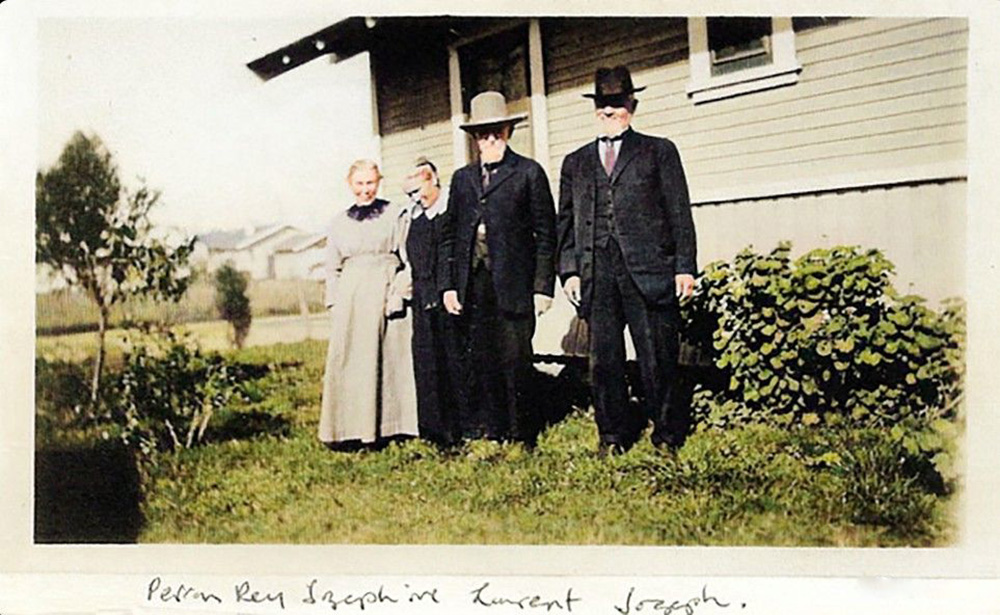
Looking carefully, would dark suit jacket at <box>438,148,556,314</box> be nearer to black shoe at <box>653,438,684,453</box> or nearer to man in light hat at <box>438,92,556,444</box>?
man in light hat at <box>438,92,556,444</box>

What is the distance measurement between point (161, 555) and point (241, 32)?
1.84m

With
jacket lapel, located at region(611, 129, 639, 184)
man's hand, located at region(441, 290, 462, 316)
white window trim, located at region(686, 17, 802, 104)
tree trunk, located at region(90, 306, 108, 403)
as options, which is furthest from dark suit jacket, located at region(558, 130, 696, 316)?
tree trunk, located at region(90, 306, 108, 403)

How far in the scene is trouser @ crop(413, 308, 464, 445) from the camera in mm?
4051

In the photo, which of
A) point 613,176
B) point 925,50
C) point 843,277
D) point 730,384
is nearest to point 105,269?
point 613,176

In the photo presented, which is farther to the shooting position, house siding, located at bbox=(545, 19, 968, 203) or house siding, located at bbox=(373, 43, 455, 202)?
house siding, located at bbox=(373, 43, 455, 202)

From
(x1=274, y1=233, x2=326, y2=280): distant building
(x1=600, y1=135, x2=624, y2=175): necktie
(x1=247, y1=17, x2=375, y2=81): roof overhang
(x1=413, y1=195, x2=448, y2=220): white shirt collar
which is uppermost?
(x1=247, y1=17, x2=375, y2=81): roof overhang

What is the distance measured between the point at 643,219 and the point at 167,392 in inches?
69.8

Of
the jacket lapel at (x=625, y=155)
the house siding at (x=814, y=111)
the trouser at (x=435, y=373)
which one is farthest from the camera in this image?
the trouser at (x=435, y=373)

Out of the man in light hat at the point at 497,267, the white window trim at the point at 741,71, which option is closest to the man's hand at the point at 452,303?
the man in light hat at the point at 497,267

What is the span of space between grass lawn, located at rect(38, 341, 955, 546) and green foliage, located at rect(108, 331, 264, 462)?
6 cm

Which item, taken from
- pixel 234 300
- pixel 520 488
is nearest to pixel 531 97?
pixel 234 300

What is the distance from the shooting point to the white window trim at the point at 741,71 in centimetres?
389

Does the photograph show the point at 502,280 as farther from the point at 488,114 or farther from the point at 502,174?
the point at 488,114

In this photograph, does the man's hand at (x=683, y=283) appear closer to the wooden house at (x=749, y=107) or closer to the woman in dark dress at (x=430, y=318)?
the wooden house at (x=749, y=107)
